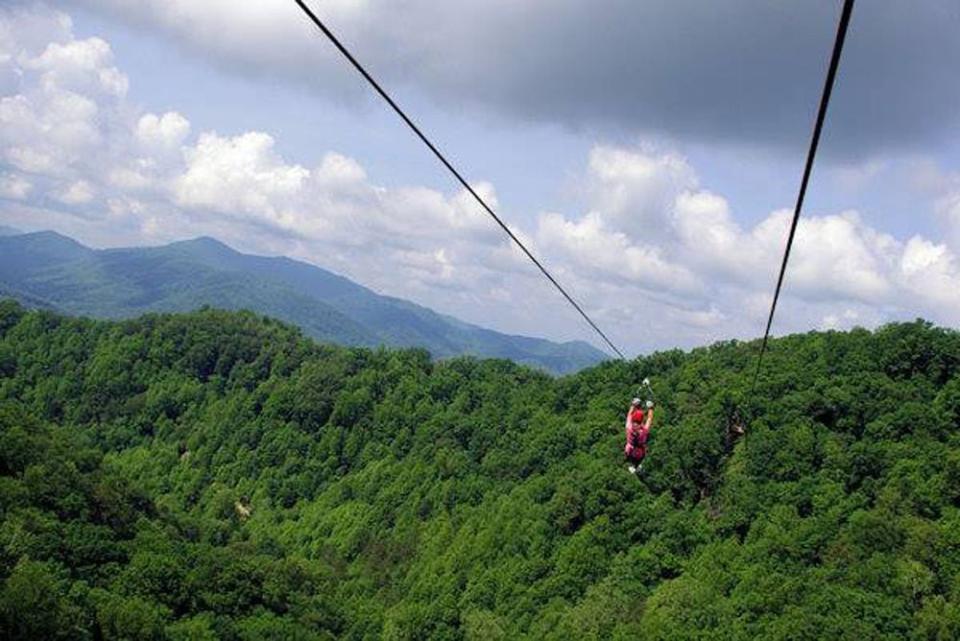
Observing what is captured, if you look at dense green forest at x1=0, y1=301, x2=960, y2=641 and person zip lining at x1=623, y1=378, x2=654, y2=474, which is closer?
person zip lining at x1=623, y1=378, x2=654, y2=474

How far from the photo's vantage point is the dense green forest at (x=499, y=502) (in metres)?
62.9

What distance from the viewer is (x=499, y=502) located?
354 feet

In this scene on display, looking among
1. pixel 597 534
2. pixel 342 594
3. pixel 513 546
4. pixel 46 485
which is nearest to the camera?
pixel 46 485

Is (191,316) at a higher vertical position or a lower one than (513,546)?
higher

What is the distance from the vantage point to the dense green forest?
6294 centimetres

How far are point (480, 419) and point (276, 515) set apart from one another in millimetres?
36255

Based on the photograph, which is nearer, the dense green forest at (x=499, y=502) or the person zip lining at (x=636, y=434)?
the person zip lining at (x=636, y=434)

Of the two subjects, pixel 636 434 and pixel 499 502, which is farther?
pixel 499 502

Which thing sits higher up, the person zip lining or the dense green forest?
the person zip lining

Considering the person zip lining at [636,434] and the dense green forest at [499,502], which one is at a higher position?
the person zip lining at [636,434]

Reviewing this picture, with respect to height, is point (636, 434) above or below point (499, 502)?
above

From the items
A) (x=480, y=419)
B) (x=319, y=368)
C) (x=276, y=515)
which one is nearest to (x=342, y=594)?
(x=276, y=515)

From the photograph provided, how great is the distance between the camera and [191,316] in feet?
611

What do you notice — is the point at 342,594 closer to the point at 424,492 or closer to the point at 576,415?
the point at 424,492
